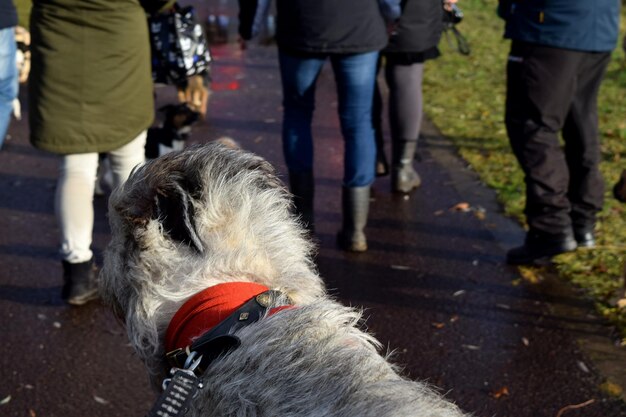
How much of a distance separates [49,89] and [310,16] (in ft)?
4.48

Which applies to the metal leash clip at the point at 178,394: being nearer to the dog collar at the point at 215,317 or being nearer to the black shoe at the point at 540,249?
the dog collar at the point at 215,317

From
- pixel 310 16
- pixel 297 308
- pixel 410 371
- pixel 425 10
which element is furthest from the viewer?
pixel 425 10

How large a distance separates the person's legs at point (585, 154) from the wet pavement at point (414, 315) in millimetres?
437

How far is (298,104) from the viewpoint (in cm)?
485

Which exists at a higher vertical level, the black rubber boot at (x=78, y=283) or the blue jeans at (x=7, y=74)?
the blue jeans at (x=7, y=74)

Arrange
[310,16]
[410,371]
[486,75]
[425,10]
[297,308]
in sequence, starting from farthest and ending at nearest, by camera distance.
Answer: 1. [486,75]
2. [425,10]
3. [310,16]
4. [410,371]
5. [297,308]

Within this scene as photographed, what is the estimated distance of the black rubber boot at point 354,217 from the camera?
16.6 ft

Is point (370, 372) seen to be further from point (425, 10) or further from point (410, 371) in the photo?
point (425, 10)

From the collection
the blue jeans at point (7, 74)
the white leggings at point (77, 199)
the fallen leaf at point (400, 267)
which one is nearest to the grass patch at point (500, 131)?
the fallen leaf at point (400, 267)

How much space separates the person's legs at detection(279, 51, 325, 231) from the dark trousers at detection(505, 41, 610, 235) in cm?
107

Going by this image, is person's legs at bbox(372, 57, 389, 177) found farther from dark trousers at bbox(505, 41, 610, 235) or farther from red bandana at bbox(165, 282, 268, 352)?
red bandana at bbox(165, 282, 268, 352)

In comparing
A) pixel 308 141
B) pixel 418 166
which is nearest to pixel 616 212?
pixel 418 166

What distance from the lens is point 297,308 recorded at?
2.02 m

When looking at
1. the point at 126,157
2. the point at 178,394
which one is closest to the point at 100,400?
the point at 126,157
